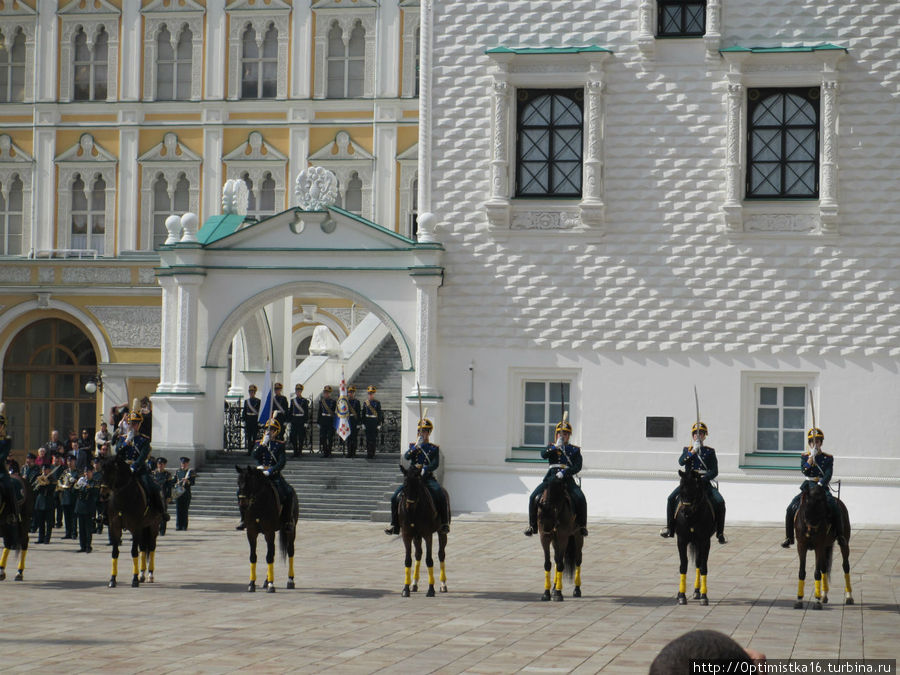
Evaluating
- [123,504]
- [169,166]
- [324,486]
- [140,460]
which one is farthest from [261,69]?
[123,504]

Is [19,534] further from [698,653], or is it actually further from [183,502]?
[698,653]

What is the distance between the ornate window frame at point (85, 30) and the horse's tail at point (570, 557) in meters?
29.1

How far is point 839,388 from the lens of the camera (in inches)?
1054

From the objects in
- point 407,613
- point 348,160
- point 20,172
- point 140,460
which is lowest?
point 407,613

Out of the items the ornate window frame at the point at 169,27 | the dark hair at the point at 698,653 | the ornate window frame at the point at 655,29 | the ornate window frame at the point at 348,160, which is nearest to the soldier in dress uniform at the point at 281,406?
the ornate window frame at the point at 655,29

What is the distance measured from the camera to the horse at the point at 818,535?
51.9ft

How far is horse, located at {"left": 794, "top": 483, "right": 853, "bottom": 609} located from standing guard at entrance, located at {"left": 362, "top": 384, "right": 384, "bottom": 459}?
45.2 feet

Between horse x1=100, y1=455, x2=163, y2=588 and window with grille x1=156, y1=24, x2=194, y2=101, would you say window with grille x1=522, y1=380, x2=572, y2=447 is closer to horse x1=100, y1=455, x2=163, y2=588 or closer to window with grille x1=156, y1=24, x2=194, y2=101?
horse x1=100, y1=455, x2=163, y2=588

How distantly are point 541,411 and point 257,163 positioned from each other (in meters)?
16.7

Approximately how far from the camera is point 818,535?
1590 cm

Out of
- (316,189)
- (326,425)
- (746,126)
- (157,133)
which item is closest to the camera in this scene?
(746,126)

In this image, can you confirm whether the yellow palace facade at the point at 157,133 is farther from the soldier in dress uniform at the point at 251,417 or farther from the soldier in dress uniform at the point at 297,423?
the soldier in dress uniform at the point at 297,423

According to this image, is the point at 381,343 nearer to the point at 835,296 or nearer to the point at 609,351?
the point at 609,351

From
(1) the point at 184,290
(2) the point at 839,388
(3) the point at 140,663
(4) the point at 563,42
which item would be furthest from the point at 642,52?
(3) the point at 140,663
